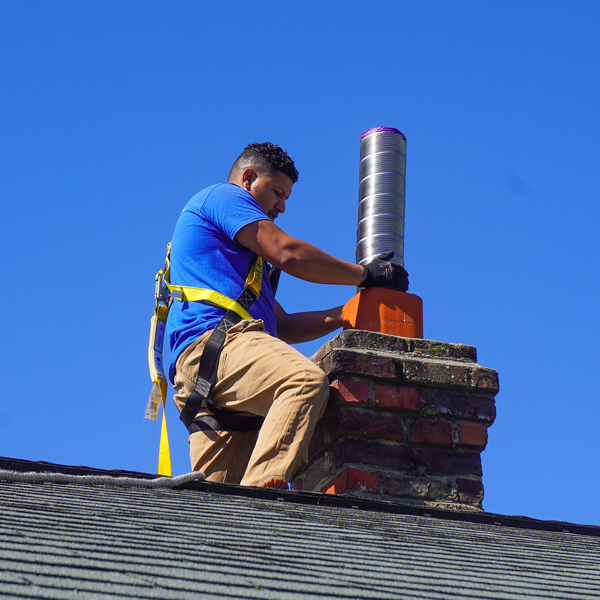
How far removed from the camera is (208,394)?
352cm

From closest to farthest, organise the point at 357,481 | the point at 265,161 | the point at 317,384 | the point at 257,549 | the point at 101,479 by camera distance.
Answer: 1. the point at 257,549
2. the point at 101,479
3. the point at 317,384
4. the point at 357,481
5. the point at 265,161

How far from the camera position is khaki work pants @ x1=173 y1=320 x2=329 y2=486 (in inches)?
128

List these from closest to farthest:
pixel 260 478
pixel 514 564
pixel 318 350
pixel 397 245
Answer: pixel 514 564 < pixel 260 478 < pixel 318 350 < pixel 397 245

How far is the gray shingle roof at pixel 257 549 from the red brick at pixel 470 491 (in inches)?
24.3

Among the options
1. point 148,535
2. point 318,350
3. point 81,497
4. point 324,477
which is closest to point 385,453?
point 324,477

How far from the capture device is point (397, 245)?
459cm

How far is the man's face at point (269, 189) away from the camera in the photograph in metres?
4.11

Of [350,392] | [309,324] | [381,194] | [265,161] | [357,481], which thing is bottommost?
[357,481]

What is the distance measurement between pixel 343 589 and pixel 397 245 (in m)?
3.00

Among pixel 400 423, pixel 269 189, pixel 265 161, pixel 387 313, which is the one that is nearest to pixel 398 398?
pixel 400 423

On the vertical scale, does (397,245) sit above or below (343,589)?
above

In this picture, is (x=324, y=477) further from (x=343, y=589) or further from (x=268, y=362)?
(x=343, y=589)

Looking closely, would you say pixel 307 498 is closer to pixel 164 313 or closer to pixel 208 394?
pixel 208 394

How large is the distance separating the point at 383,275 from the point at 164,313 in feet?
3.21
